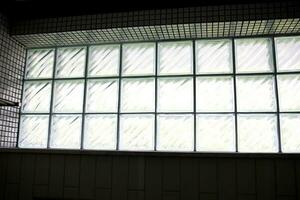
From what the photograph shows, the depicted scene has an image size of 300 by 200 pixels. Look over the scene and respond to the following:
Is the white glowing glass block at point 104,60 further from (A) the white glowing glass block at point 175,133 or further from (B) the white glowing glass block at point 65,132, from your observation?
(A) the white glowing glass block at point 175,133

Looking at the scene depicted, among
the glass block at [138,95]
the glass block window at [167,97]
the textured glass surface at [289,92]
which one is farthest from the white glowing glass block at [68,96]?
the textured glass surface at [289,92]

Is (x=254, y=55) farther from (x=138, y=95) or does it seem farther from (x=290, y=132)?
(x=138, y=95)

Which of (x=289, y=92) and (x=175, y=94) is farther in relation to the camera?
(x=175, y=94)

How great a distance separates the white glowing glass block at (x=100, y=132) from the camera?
2857 mm

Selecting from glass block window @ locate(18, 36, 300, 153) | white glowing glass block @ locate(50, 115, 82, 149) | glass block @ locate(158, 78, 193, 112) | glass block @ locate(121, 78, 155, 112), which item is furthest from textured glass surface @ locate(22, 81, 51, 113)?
glass block @ locate(158, 78, 193, 112)

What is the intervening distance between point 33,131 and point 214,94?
1752 millimetres

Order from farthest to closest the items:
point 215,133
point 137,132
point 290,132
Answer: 1. point 137,132
2. point 215,133
3. point 290,132

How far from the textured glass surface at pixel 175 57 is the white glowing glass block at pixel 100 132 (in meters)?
0.67

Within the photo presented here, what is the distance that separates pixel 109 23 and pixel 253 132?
1580 millimetres

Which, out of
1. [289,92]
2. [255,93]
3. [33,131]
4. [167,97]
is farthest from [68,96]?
[289,92]

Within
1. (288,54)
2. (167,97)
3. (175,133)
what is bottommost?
(175,133)

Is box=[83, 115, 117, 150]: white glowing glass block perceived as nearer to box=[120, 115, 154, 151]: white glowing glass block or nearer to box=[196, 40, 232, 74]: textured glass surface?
box=[120, 115, 154, 151]: white glowing glass block

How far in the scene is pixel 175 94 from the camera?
2.84 m

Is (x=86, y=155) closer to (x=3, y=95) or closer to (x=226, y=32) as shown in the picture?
(x=3, y=95)
